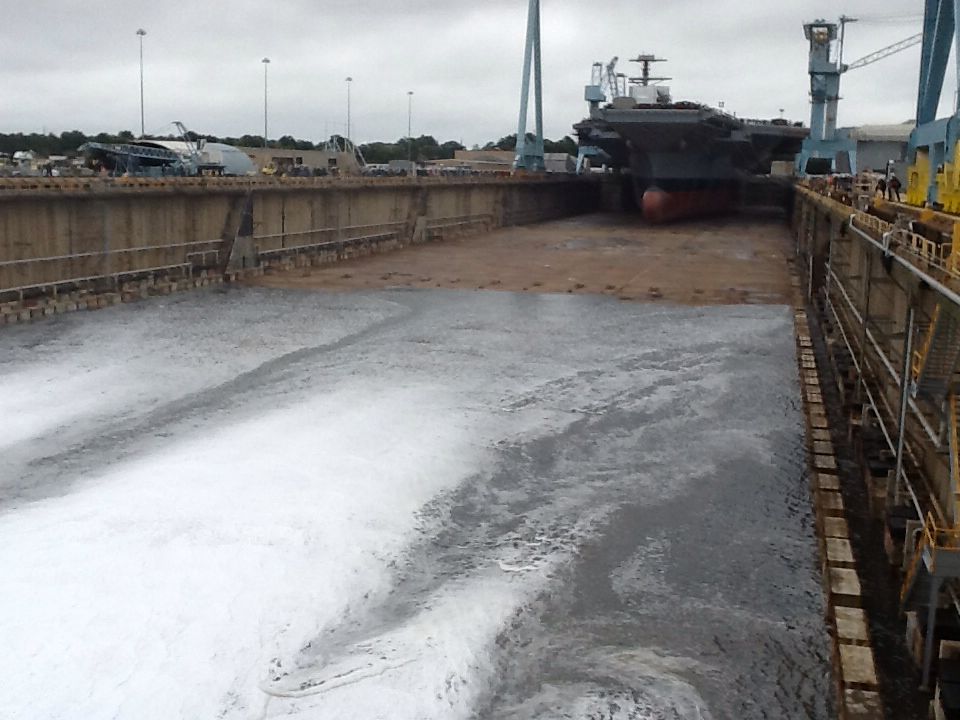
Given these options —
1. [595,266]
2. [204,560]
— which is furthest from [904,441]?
[595,266]

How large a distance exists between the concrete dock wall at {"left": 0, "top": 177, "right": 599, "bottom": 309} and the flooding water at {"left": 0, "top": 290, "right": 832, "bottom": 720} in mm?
4459

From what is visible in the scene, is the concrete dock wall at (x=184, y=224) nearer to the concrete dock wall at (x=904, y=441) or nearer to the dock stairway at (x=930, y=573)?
the concrete dock wall at (x=904, y=441)

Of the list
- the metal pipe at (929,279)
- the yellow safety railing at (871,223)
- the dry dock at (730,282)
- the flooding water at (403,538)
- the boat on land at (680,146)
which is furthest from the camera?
the boat on land at (680,146)

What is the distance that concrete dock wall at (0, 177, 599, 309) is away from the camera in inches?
883

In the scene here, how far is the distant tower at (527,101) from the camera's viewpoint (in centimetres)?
5856

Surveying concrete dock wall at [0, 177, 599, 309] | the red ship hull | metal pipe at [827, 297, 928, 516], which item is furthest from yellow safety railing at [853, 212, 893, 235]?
the red ship hull

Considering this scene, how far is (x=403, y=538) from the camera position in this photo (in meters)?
10.4

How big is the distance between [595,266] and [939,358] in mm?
24513

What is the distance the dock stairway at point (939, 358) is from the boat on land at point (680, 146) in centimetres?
3515

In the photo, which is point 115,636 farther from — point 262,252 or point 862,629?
point 262,252

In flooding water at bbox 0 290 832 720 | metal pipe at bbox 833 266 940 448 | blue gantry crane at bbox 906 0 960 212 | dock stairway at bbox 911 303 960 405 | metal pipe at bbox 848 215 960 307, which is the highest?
blue gantry crane at bbox 906 0 960 212

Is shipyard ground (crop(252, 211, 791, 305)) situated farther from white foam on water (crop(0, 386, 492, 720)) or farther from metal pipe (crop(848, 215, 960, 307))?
white foam on water (crop(0, 386, 492, 720))

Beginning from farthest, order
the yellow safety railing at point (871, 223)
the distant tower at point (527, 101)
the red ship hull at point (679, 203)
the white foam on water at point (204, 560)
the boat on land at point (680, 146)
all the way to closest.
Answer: the distant tower at point (527, 101) → the red ship hull at point (679, 203) → the boat on land at point (680, 146) → the yellow safety railing at point (871, 223) → the white foam on water at point (204, 560)

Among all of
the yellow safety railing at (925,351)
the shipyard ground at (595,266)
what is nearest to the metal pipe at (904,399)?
the yellow safety railing at (925,351)
